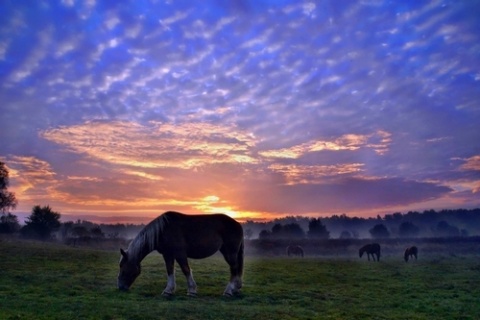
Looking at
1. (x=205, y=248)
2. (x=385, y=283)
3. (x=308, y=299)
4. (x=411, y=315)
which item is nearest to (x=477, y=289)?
(x=385, y=283)

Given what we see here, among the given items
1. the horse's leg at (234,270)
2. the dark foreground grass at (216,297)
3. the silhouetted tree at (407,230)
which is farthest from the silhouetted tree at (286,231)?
the horse's leg at (234,270)

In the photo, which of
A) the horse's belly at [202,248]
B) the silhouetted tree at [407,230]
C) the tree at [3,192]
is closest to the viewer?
the horse's belly at [202,248]

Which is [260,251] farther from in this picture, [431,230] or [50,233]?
[431,230]

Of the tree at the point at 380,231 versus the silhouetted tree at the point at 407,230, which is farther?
the silhouetted tree at the point at 407,230

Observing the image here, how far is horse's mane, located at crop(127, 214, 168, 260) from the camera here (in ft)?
43.8

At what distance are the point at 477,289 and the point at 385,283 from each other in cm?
435

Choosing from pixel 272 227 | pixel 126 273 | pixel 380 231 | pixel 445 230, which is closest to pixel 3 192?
pixel 126 273

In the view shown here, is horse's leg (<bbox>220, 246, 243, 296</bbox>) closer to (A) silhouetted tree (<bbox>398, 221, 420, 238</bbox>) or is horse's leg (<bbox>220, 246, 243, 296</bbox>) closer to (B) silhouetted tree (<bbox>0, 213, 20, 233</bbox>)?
(B) silhouetted tree (<bbox>0, 213, 20, 233</bbox>)

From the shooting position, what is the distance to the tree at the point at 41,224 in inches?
2339

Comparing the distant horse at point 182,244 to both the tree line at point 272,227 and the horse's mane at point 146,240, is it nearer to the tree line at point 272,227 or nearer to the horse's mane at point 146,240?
the horse's mane at point 146,240

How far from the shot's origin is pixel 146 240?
13391 millimetres

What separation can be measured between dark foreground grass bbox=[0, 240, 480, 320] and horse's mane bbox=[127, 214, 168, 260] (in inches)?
54.4

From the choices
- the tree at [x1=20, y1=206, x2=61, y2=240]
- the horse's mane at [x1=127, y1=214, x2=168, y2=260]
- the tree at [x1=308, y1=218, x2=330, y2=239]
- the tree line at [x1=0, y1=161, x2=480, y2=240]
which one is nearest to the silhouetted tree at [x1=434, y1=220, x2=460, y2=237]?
the tree line at [x1=0, y1=161, x2=480, y2=240]

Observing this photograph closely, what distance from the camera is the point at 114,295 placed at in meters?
12.2
